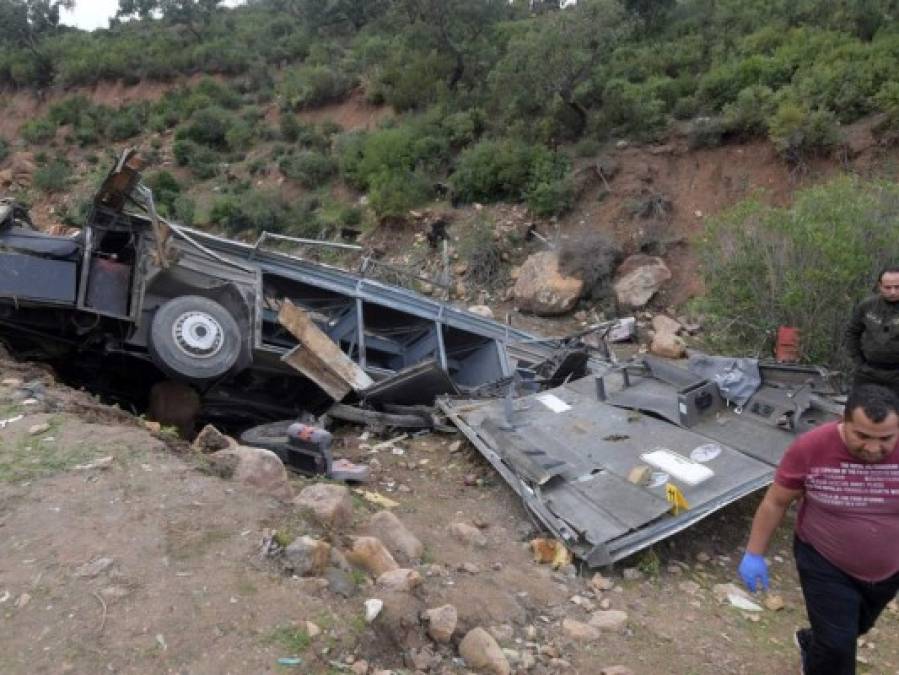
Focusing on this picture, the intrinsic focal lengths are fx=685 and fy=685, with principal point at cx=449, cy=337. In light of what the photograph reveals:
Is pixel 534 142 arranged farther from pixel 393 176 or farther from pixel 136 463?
pixel 136 463

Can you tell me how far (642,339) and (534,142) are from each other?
6.72 metres

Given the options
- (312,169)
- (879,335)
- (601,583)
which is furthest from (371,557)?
(312,169)

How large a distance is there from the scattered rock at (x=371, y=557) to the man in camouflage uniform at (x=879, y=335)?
308 centimetres

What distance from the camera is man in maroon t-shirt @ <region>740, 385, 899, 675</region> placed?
236cm

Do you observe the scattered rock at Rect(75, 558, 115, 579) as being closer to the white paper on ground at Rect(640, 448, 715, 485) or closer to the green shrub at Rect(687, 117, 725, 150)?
the white paper on ground at Rect(640, 448, 715, 485)

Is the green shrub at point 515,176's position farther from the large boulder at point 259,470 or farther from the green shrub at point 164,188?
the large boulder at point 259,470

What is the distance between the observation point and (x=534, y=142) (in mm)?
16609

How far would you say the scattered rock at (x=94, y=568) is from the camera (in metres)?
3.02

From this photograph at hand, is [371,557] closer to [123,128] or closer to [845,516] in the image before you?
[845,516]

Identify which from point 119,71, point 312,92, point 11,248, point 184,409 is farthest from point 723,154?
point 119,71

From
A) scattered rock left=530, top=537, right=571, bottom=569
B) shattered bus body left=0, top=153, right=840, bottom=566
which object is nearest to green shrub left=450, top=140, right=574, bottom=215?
shattered bus body left=0, top=153, right=840, bottom=566

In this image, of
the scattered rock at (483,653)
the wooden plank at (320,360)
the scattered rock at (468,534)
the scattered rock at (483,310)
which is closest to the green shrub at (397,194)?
the scattered rock at (483,310)

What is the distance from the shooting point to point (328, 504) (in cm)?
390

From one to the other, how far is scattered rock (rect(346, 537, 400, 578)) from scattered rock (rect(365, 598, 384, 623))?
1.41ft
